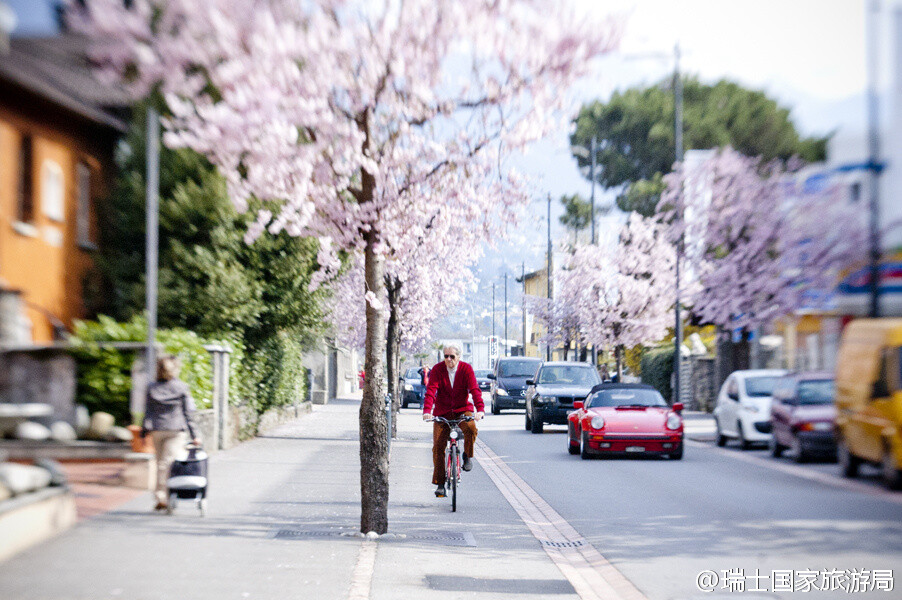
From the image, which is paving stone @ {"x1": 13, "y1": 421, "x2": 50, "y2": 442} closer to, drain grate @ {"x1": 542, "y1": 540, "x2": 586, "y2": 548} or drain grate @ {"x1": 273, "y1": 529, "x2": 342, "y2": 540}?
drain grate @ {"x1": 273, "y1": 529, "x2": 342, "y2": 540}

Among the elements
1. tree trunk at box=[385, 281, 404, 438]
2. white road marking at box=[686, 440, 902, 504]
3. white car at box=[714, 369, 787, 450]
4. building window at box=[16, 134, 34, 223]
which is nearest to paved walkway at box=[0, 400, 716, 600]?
building window at box=[16, 134, 34, 223]

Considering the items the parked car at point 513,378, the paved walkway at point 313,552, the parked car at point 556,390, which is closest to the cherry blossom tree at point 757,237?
the paved walkway at point 313,552

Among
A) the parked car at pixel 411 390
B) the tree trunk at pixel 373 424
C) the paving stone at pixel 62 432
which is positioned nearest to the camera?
the paving stone at pixel 62 432

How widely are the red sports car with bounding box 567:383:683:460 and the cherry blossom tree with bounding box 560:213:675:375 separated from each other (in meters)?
21.9

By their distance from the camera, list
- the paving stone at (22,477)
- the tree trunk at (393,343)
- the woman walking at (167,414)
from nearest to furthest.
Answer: the paving stone at (22,477) < the woman walking at (167,414) < the tree trunk at (393,343)

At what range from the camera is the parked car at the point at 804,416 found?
1829 mm

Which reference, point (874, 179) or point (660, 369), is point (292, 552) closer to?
point (874, 179)

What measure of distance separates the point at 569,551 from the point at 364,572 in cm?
233

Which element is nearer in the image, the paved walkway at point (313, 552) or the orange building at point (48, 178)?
the orange building at point (48, 178)

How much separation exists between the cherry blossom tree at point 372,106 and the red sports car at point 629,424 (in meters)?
8.35

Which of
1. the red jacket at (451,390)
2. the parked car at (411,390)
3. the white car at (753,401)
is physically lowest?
the parked car at (411,390)

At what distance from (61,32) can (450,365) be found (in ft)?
34.5

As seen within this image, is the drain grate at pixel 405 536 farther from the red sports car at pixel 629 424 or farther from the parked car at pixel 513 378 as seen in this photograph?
the parked car at pixel 513 378

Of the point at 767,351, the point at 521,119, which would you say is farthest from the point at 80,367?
the point at 521,119
